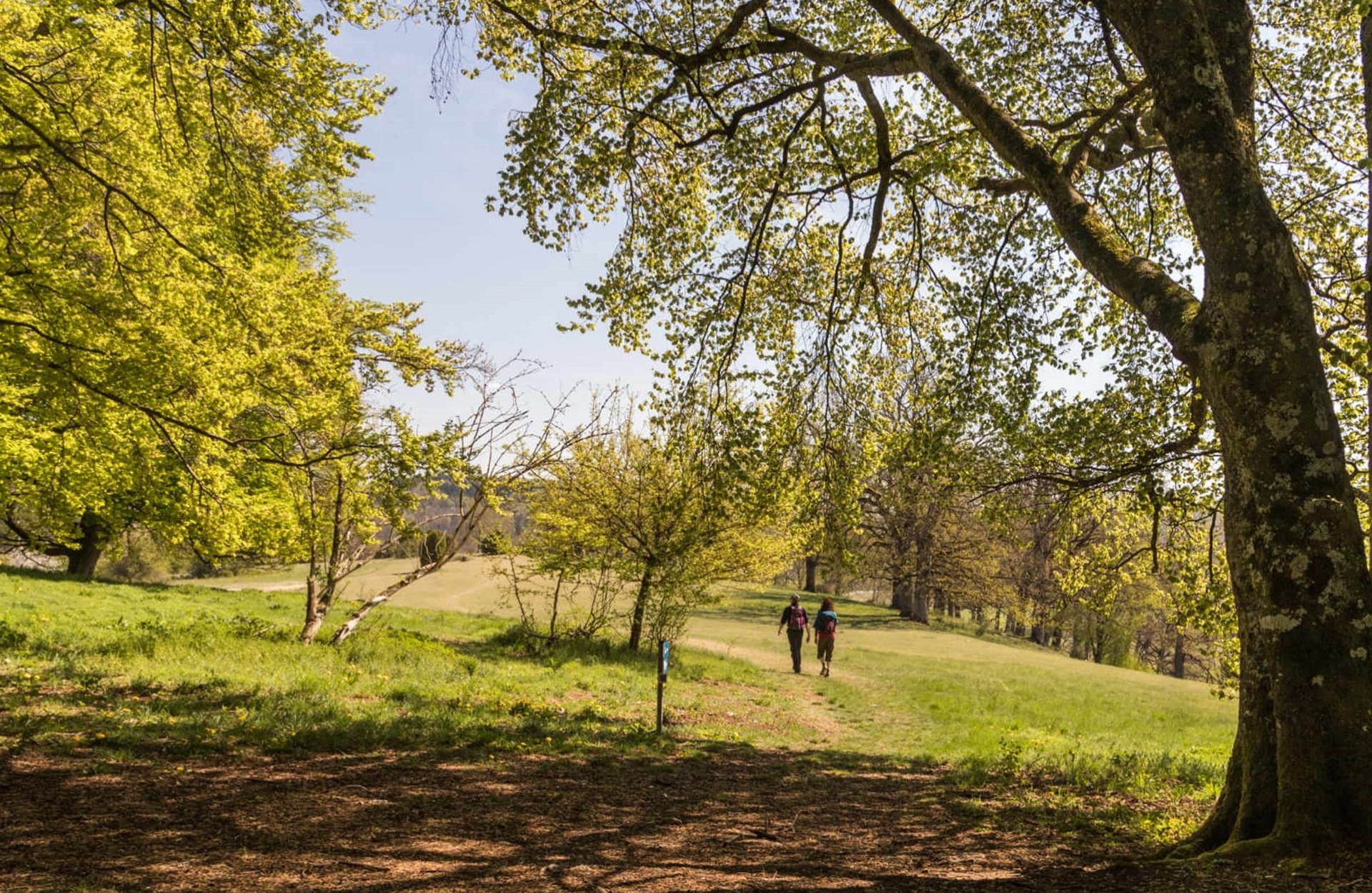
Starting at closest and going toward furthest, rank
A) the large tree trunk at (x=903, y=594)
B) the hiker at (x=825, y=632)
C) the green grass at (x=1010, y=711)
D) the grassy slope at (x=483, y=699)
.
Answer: the grassy slope at (x=483, y=699) → the green grass at (x=1010, y=711) → the hiker at (x=825, y=632) → the large tree trunk at (x=903, y=594)

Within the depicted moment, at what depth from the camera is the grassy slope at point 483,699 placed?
803 cm

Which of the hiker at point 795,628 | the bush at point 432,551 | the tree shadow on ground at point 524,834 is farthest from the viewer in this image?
the hiker at point 795,628

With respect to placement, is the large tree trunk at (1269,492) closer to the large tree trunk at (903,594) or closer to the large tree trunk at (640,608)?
the large tree trunk at (640,608)

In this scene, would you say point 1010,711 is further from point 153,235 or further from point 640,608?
point 153,235

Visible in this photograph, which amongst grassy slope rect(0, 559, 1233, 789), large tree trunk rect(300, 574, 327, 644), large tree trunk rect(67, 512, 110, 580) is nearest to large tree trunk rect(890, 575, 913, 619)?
grassy slope rect(0, 559, 1233, 789)

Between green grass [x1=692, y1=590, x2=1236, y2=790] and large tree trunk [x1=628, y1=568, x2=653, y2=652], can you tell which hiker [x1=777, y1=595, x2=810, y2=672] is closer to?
green grass [x1=692, y1=590, x2=1236, y2=790]

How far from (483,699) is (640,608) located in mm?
7386

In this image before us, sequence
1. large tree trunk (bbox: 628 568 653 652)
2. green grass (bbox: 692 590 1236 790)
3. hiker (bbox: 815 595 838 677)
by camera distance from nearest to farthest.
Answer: green grass (bbox: 692 590 1236 790) → large tree trunk (bbox: 628 568 653 652) → hiker (bbox: 815 595 838 677)

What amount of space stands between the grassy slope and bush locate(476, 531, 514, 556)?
2.11 m

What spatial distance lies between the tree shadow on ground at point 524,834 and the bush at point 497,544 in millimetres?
8631

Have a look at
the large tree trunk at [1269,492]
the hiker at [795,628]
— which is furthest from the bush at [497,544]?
the large tree trunk at [1269,492]

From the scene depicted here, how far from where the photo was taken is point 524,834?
5.63m

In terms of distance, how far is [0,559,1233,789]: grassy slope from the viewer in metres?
8.03

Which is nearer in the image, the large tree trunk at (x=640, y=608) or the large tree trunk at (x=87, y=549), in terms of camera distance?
the large tree trunk at (x=640, y=608)
